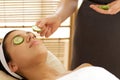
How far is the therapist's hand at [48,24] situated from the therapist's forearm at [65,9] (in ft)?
0.18

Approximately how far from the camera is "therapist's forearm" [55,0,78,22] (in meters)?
2.02

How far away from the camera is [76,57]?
86.7 inches

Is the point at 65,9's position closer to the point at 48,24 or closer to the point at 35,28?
the point at 48,24

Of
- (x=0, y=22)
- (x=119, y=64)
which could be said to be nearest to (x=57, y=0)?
(x=0, y=22)

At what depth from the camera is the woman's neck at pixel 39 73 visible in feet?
6.11

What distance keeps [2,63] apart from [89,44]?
648 mm

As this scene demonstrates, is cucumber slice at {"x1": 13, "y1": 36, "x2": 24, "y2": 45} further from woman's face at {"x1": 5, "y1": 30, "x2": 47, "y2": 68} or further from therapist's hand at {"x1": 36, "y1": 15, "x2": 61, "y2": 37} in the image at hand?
therapist's hand at {"x1": 36, "y1": 15, "x2": 61, "y2": 37}

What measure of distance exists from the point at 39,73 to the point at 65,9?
508mm

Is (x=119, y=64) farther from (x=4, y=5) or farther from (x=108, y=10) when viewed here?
(x=4, y=5)

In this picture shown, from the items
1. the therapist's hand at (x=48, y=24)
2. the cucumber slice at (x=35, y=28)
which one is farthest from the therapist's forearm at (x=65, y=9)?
the cucumber slice at (x=35, y=28)

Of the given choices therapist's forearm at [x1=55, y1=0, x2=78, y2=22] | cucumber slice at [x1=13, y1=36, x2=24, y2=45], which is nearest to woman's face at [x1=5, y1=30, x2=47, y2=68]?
cucumber slice at [x1=13, y1=36, x2=24, y2=45]

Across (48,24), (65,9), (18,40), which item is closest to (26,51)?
(18,40)

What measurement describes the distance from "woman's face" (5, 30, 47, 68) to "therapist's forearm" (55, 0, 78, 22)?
0.30 m

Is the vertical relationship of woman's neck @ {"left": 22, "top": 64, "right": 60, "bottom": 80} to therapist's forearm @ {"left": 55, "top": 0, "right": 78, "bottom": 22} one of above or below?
below
